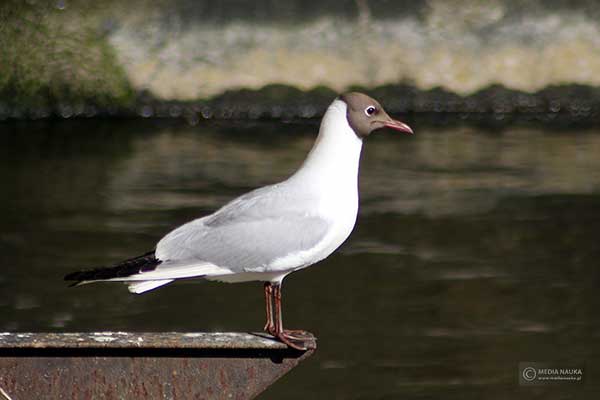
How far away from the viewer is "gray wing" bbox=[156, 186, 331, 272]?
398 cm

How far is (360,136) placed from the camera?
13.5 feet

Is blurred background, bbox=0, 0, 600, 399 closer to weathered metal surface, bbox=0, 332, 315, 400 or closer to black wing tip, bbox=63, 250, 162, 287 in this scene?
black wing tip, bbox=63, 250, 162, 287

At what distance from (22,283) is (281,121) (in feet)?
15.4

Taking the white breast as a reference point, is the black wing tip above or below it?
below

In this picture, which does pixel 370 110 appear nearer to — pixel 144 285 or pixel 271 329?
pixel 271 329

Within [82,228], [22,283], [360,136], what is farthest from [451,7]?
[360,136]

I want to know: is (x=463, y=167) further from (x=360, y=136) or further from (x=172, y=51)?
(x=360, y=136)

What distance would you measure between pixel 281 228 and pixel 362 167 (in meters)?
5.63

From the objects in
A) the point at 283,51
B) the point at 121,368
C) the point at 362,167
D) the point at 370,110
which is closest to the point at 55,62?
the point at 283,51

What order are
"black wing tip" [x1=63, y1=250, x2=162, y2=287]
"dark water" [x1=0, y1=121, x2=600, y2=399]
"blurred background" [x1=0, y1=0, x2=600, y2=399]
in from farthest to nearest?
"blurred background" [x1=0, y1=0, x2=600, y2=399] < "dark water" [x1=0, y1=121, x2=600, y2=399] < "black wing tip" [x1=63, y1=250, x2=162, y2=287]

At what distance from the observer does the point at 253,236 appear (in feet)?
13.3

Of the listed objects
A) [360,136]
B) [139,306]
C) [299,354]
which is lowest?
[139,306]

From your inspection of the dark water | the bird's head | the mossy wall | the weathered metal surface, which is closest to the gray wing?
the bird's head

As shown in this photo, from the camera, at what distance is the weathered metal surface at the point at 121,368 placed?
11.9 ft
